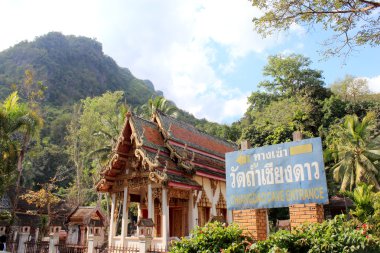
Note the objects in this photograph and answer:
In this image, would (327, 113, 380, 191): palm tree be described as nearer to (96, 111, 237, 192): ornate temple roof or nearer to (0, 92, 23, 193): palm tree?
(96, 111, 237, 192): ornate temple roof

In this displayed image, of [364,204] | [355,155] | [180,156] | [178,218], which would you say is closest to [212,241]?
[180,156]

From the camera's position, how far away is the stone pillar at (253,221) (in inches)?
278

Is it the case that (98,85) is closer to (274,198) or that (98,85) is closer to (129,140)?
(129,140)

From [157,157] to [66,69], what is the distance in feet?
262

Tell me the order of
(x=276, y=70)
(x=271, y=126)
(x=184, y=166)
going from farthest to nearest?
(x=276, y=70) → (x=271, y=126) → (x=184, y=166)

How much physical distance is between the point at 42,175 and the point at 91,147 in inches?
678

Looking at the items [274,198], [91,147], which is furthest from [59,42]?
[274,198]

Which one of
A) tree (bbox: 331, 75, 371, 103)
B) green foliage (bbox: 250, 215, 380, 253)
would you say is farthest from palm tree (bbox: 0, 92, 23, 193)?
tree (bbox: 331, 75, 371, 103)

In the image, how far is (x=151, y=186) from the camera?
48.3ft

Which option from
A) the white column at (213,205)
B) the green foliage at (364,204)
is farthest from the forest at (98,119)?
the green foliage at (364,204)

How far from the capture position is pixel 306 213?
639 cm

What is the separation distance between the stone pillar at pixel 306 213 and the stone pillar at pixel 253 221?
0.85 metres

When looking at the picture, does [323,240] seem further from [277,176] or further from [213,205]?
[213,205]

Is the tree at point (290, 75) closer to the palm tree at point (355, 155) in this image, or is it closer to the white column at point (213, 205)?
the palm tree at point (355, 155)
